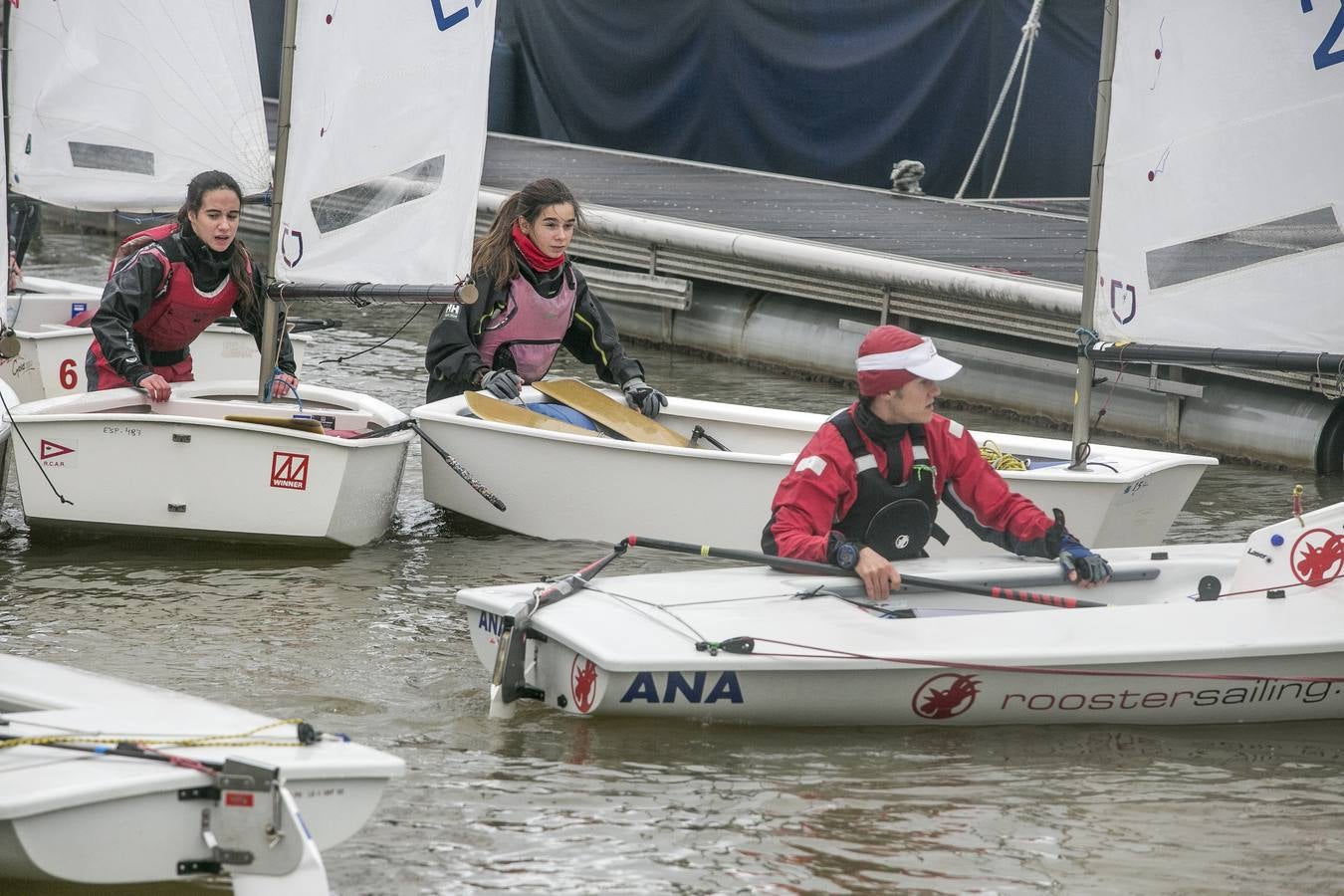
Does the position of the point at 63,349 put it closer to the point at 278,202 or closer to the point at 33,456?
the point at 278,202

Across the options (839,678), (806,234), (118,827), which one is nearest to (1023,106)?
(806,234)

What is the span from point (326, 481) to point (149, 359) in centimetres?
109

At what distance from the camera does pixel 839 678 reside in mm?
4379

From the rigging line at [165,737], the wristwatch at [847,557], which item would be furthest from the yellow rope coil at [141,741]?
the wristwatch at [847,557]

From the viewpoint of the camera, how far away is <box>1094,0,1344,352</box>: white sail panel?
17.7 ft

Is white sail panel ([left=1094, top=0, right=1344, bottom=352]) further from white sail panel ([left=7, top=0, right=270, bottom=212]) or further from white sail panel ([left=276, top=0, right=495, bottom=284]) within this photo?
white sail panel ([left=7, top=0, right=270, bottom=212])

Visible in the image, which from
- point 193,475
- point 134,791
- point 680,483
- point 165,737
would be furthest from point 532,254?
point 134,791

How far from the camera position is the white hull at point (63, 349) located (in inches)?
314

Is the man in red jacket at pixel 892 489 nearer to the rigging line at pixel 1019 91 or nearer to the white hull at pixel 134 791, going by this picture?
the white hull at pixel 134 791

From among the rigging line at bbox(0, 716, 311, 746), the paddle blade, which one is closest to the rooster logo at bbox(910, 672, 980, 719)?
the rigging line at bbox(0, 716, 311, 746)

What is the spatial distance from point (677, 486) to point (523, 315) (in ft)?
3.07

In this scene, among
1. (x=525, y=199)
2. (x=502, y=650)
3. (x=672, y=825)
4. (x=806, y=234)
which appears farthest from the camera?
(x=806, y=234)

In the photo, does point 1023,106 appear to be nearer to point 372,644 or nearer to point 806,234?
point 806,234

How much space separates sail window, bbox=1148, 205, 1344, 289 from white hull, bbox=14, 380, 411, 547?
8.48 feet
